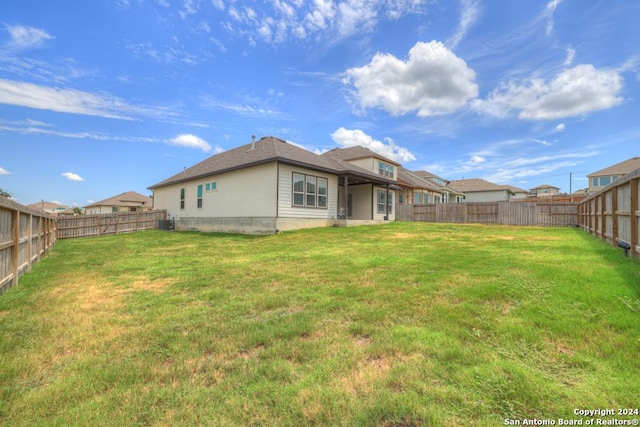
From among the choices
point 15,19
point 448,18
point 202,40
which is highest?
point 448,18

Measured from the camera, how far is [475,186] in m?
49.8

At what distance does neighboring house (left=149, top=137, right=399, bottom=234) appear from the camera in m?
15.3

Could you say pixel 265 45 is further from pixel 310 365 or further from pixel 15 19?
pixel 310 365

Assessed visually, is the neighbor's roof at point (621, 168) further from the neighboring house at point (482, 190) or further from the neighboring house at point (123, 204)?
the neighboring house at point (123, 204)

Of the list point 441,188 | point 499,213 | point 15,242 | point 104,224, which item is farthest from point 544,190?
point 15,242

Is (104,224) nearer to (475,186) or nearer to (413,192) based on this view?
(413,192)

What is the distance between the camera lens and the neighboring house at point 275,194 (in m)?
15.3

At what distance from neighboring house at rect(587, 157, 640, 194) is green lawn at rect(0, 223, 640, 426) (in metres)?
49.6

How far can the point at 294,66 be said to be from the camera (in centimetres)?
1631

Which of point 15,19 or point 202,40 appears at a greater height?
point 202,40

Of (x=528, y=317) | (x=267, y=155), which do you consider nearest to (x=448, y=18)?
(x=267, y=155)

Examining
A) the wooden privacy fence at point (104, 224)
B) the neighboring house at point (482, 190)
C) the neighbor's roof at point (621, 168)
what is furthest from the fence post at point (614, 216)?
the neighbor's roof at point (621, 168)

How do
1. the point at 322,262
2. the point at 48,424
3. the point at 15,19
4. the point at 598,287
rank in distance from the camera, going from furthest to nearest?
the point at 15,19 < the point at 322,262 < the point at 598,287 < the point at 48,424

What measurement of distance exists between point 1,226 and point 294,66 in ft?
48.7
